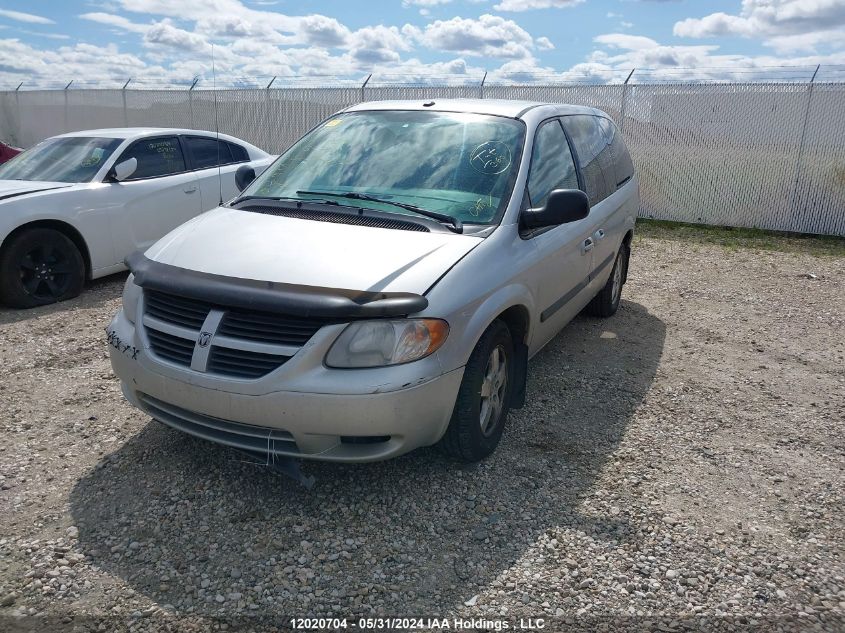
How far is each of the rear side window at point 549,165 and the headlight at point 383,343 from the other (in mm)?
1380

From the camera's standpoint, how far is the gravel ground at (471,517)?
8.98ft

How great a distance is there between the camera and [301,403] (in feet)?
9.75

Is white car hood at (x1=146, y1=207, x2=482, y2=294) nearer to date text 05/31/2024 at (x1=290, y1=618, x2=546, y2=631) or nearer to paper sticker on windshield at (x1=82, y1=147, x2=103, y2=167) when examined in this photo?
date text 05/31/2024 at (x1=290, y1=618, x2=546, y2=631)

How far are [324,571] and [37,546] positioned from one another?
122 centimetres

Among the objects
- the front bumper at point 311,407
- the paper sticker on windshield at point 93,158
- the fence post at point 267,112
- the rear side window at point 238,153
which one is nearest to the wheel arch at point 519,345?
the front bumper at point 311,407

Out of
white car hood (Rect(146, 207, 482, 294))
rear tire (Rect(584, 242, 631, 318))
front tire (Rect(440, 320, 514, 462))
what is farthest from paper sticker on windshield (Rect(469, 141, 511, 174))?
rear tire (Rect(584, 242, 631, 318))

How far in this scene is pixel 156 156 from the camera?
7660 mm

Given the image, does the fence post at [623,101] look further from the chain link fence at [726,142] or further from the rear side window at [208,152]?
the rear side window at [208,152]

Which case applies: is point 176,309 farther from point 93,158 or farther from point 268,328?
point 93,158

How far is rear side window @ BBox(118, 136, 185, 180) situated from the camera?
7.46 m

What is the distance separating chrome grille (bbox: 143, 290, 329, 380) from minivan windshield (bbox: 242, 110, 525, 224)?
107cm

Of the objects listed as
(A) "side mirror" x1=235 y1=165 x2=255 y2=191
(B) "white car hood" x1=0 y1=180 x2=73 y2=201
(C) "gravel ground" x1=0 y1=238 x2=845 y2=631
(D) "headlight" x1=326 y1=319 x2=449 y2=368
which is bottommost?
(C) "gravel ground" x1=0 y1=238 x2=845 y2=631

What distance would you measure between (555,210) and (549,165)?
2.51ft

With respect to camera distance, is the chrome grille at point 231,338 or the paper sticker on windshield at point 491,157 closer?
the chrome grille at point 231,338
